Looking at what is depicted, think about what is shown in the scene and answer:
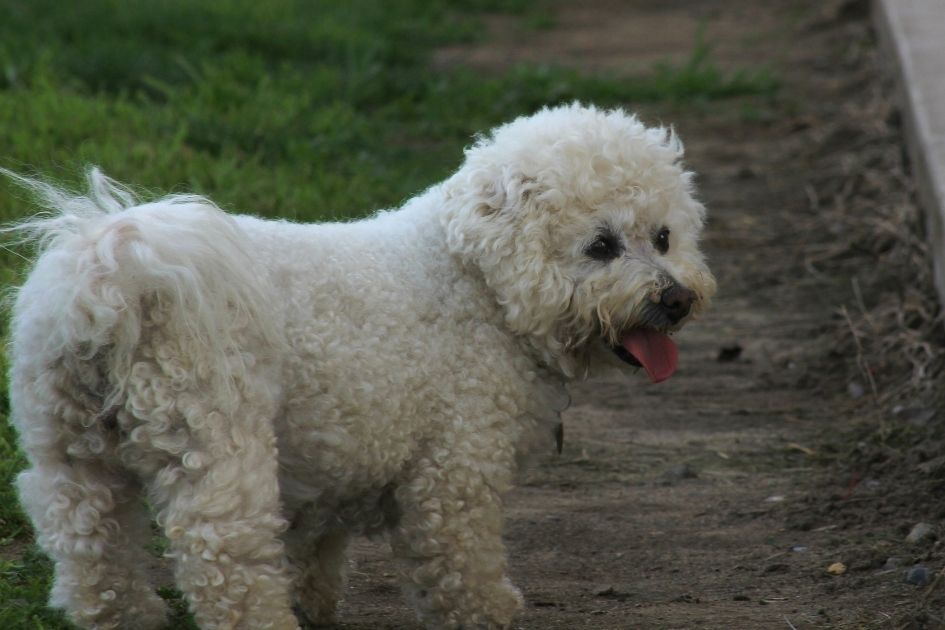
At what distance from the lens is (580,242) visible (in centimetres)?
372

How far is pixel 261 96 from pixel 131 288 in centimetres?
514

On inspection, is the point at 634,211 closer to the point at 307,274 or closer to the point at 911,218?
the point at 307,274

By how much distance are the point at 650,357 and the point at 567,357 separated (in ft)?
0.69

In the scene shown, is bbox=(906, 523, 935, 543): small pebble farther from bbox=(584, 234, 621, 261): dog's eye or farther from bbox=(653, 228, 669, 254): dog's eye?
bbox=(584, 234, 621, 261): dog's eye

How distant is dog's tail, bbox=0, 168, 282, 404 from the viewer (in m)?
3.12

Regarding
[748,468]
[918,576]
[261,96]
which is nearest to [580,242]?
[918,576]

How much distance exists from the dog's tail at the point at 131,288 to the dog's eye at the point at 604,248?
902mm

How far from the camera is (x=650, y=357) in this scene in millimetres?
3760

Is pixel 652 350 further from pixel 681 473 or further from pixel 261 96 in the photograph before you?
pixel 261 96

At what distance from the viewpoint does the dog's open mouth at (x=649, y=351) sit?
376 cm

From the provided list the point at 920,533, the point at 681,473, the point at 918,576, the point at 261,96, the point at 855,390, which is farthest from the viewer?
the point at 261,96

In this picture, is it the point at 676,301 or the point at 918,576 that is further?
the point at 918,576

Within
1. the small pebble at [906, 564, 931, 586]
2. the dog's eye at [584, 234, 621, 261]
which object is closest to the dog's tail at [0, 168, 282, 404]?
the dog's eye at [584, 234, 621, 261]

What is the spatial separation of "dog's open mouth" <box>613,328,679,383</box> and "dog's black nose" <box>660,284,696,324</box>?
0.09 metres
